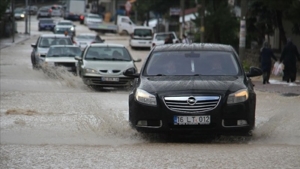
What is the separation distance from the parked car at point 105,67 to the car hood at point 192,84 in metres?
10.7

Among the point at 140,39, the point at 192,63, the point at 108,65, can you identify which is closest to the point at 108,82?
the point at 108,65

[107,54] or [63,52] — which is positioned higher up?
[107,54]

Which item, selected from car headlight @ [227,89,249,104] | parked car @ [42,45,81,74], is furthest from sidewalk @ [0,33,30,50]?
car headlight @ [227,89,249,104]

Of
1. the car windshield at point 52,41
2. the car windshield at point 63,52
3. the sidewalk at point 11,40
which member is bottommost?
the sidewalk at point 11,40

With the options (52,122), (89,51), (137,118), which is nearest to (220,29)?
(89,51)

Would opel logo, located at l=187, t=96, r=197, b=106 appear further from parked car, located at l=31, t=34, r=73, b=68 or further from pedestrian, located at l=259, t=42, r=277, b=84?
parked car, located at l=31, t=34, r=73, b=68

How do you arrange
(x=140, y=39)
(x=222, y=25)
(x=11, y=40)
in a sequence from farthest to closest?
(x=11, y=40)
(x=140, y=39)
(x=222, y=25)

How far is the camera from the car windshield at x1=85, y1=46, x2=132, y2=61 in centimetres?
2511

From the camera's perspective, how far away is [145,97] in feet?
40.5

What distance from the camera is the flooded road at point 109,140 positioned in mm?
10281

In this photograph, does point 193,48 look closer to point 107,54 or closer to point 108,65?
point 108,65

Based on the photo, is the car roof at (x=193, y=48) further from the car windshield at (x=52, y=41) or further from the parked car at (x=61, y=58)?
the car windshield at (x=52, y=41)

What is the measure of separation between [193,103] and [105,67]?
12194 millimetres

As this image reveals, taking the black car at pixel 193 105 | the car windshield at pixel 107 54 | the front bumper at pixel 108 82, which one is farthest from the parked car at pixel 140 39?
the black car at pixel 193 105
